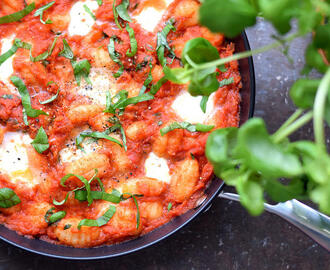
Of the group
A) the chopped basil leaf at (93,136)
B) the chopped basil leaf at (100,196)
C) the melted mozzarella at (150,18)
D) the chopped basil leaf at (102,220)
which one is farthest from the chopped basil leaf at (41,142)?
the melted mozzarella at (150,18)

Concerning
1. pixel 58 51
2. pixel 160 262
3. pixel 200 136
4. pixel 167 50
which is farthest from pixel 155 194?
pixel 58 51

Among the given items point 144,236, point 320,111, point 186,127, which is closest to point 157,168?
point 186,127

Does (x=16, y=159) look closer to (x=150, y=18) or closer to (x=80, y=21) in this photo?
(x=80, y=21)

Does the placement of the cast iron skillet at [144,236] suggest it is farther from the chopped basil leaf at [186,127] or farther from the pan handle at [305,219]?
the pan handle at [305,219]

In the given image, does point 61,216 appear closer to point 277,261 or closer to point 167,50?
point 167,50

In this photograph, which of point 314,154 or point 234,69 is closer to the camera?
point 314,154

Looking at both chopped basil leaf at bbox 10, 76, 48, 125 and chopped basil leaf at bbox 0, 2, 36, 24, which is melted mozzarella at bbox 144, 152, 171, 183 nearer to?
chopped basil leaf at bbox 10, 76, 48, 125
